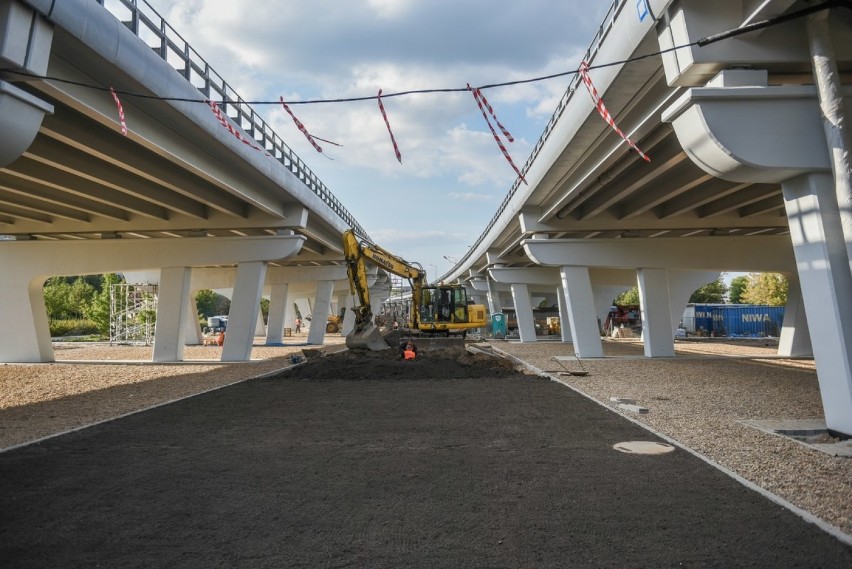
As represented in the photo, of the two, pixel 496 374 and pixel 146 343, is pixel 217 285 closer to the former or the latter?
pixel 146 343

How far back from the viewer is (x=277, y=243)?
24281 millimetres

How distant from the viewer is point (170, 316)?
25234 millimetres

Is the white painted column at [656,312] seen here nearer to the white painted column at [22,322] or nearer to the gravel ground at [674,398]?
the gravel ground at [674,398]

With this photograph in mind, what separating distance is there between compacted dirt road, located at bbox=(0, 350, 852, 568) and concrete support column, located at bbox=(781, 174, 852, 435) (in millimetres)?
2379

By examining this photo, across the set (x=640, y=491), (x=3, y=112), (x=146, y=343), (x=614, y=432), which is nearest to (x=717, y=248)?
(x=614, y=432)

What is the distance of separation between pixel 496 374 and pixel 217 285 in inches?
1206

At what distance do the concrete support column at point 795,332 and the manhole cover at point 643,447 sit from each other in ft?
71.6

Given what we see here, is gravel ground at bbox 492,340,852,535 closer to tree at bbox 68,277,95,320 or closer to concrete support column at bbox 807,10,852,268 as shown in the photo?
concrete support column at bbox 807,10,852,268

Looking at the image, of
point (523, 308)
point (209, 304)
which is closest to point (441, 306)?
point (523, 308)

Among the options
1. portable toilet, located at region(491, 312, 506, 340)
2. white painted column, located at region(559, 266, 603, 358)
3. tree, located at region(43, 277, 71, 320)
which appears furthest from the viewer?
tree, located at region(43, 277, 71, 320)

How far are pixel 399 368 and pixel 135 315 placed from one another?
34275 mm

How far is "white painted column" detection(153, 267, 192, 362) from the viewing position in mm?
24969

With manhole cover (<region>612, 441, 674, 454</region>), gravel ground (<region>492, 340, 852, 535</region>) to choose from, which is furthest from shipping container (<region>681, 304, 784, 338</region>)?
manhole cover (<region>612, 441, 674, 454</region>)

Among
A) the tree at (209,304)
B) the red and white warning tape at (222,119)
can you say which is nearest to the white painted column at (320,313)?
the red and white warning tape at (222,119)
